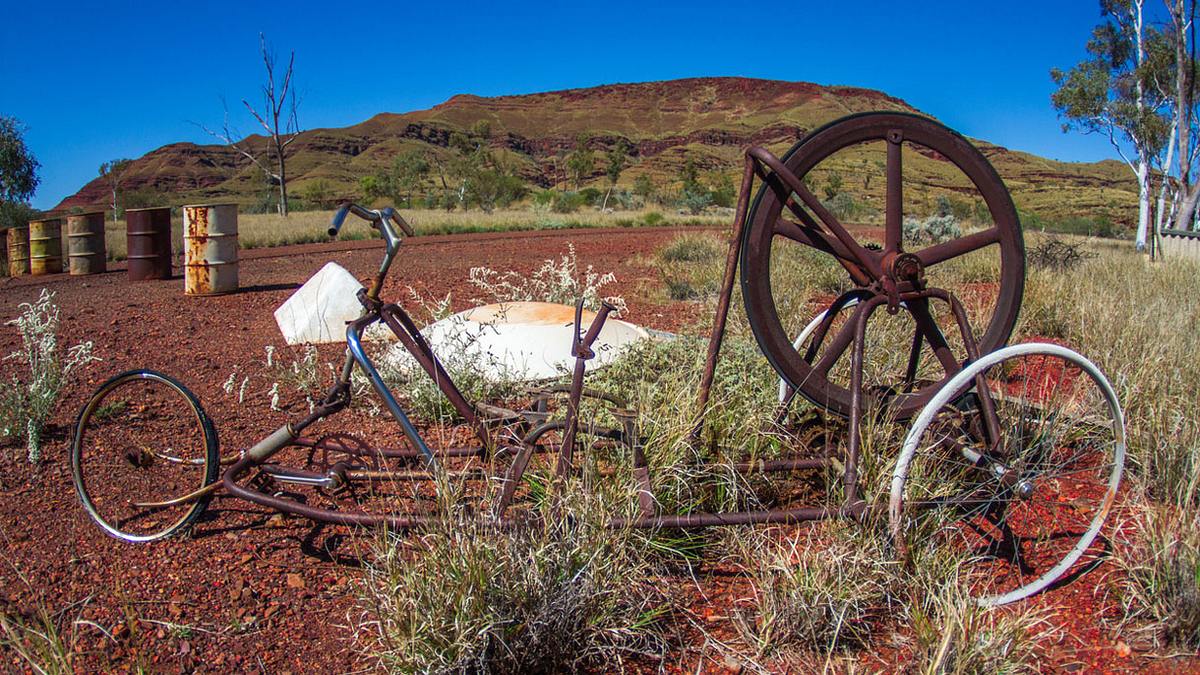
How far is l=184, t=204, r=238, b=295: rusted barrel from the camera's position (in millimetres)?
9242

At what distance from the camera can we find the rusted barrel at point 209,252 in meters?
9.24

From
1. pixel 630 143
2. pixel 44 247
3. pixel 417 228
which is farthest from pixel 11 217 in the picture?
pixel 630 143

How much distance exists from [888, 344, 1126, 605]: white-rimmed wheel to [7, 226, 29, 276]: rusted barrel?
13819mm

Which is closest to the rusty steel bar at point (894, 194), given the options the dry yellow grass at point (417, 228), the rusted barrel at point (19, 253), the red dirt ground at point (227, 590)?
the red dirt ground at point (227, 590)

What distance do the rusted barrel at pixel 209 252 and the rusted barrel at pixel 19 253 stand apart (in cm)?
491

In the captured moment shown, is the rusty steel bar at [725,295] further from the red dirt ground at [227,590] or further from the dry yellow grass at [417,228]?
the dry yellow grass at [417,228]

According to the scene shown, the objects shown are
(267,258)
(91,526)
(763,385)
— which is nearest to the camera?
(91,526)

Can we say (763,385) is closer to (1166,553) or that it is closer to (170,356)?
(1166,553)

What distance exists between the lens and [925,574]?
102 inches

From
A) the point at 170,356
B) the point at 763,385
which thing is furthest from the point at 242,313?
the point at 763,385

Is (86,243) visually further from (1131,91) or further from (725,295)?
(1131,91)

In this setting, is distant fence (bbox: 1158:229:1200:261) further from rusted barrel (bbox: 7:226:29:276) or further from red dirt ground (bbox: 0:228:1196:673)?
rusted barrel (bbox: 7:226:29:276)

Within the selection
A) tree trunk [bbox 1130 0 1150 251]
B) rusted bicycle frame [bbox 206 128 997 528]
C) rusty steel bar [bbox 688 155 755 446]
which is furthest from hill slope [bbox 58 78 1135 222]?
rusty steel bar [bbox 688 155 755 446]

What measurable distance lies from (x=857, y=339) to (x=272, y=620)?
2112 millimetres
